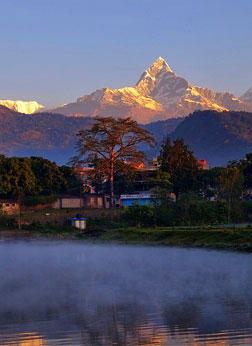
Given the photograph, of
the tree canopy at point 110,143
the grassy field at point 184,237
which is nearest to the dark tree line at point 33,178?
the tree canopy at point 110,143

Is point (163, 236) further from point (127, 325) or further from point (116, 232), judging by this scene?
point (127, 325)

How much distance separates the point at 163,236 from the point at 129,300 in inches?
1102

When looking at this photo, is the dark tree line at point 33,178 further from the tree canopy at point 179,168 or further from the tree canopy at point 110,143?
the tree canopy at point 179,168

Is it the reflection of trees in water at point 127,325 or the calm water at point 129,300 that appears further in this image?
the calm water at point 129,300

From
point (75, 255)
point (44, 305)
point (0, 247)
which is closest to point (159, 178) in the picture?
point (0, 247)

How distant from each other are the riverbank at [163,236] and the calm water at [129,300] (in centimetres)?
276

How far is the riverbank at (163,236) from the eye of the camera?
40516mm

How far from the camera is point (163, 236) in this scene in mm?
49281

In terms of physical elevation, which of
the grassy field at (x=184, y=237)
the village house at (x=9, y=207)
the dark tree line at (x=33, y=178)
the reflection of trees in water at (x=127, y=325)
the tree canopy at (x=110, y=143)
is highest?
the tree canopy at (x=110, y=143)

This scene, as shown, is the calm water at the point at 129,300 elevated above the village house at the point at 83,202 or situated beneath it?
situated beneath

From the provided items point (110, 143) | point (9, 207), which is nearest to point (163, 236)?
point (9, 207)

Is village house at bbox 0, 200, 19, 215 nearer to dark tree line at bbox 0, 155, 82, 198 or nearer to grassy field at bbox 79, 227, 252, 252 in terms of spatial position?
dark tree line at bbox 0, 155, 82, 198

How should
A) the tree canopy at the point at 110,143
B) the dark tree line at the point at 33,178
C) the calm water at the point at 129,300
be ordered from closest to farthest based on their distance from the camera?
the calm water at the point at 129,300, the dark tree line at the point at 33,178, the tree canopy at the point at 110,143

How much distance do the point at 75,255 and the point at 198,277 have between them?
51.0ft
